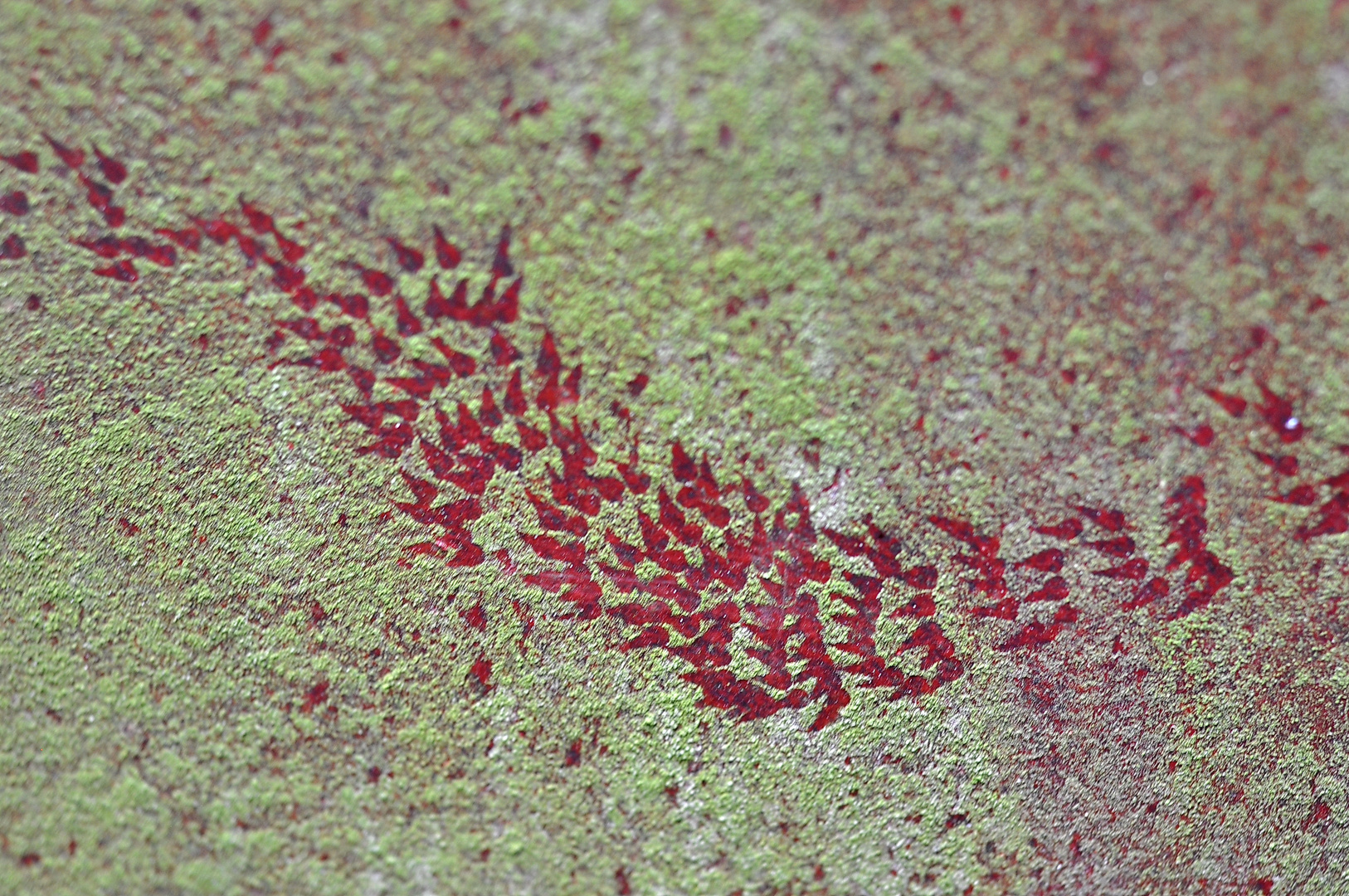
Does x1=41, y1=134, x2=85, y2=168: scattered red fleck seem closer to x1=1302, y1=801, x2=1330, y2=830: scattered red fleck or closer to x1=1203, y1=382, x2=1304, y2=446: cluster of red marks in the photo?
x1=1203, y1=382, x2=1304, y2=446: cluster of red marks

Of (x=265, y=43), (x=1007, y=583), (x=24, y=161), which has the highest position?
(x=265, y=43)

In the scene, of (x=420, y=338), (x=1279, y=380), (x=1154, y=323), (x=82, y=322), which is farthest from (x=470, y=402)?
(x=1279, y=380)

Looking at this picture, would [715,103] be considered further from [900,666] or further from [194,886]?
[194,886]

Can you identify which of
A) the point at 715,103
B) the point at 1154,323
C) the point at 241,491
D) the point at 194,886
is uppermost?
the point at 715,103

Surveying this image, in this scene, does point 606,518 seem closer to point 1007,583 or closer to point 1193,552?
point 1007,583

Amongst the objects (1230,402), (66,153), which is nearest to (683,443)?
(1230,402)
